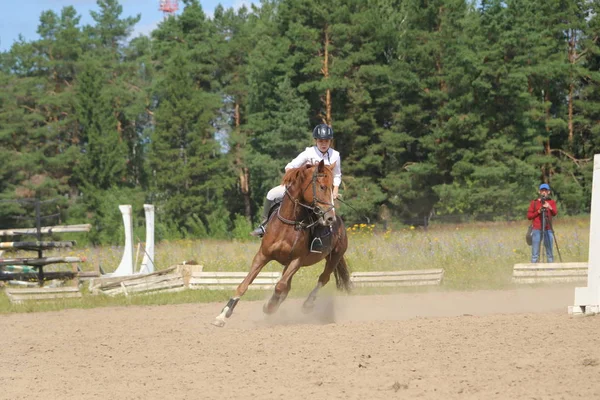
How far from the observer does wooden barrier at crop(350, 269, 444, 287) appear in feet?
66.3

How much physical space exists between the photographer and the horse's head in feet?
32.4

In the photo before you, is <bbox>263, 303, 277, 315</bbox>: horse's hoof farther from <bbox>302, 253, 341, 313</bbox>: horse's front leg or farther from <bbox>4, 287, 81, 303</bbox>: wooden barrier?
<bbox>4, 287, 81, 303</bbox>: wooden barrier

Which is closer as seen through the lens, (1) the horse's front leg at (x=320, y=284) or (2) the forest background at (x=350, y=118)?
(1) the horse's front leg at (x=320, y=284)

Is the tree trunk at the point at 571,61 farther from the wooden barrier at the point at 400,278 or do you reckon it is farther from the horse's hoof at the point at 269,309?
the horse's hoof at the point at 269,309

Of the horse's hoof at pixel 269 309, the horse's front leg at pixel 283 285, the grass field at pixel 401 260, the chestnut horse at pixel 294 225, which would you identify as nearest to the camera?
the chestnut horse at pixel 294 225

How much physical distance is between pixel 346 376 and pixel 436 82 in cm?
4867

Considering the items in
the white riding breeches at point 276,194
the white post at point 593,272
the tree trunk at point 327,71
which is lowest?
the white post at point 593,272

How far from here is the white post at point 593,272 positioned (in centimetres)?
1063

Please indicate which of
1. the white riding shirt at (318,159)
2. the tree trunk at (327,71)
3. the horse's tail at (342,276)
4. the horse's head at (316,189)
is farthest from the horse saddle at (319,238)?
the tree trunk at (327,71)

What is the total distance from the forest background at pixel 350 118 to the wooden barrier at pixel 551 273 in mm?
26663

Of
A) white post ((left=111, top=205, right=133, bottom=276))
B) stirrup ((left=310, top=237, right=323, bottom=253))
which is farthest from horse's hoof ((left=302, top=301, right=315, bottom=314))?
white post ((left=111, top=205, right=133, bottom=276))

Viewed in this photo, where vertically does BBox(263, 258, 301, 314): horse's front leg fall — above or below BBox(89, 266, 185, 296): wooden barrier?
above

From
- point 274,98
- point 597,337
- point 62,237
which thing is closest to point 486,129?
point 274,98

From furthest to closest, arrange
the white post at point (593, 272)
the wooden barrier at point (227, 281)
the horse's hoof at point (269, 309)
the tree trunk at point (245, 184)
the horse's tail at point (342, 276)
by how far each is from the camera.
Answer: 1. the tree trunk at point (245, 184)
2. the wooden barrier at point (227, 281)
3. the horse's tail at point (342, 276)
4. the horse's hoof at point (269, 309)
5. the white post at point (593, 272)
